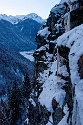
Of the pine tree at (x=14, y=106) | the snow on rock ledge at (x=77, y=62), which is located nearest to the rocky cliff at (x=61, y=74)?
the snow on rock ledge at (x=77, y=62)

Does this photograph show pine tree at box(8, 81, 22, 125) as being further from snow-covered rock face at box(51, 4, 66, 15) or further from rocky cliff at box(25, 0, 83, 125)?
snow-covered rock face at box(51, 4, 66, 15)

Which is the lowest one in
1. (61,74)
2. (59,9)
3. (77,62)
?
(77,62)

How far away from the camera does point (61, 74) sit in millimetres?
23250

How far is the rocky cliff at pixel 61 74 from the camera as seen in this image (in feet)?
48.8

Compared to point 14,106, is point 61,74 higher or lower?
lower

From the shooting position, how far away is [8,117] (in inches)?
2256

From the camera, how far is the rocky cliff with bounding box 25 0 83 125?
1488cm

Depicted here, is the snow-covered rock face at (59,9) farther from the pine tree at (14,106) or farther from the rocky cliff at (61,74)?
the pine tree at (14,106)

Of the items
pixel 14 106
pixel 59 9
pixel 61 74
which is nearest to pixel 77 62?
pixel 61 74

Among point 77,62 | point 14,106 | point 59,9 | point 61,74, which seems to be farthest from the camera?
point 14,106

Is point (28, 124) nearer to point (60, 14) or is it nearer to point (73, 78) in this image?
point (60, 14)

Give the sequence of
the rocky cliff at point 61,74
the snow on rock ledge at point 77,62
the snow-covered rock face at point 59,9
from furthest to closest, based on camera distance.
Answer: the snow-covered rock face at point 59,9
the rocky cliff at point 61,74
the snow on rock ledge at point 77,62

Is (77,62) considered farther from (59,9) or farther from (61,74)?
(59,9)

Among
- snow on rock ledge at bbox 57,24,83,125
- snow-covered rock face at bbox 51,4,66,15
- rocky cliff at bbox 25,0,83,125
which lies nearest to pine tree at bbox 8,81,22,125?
rocky cliff at bbox 25,0,83,125
